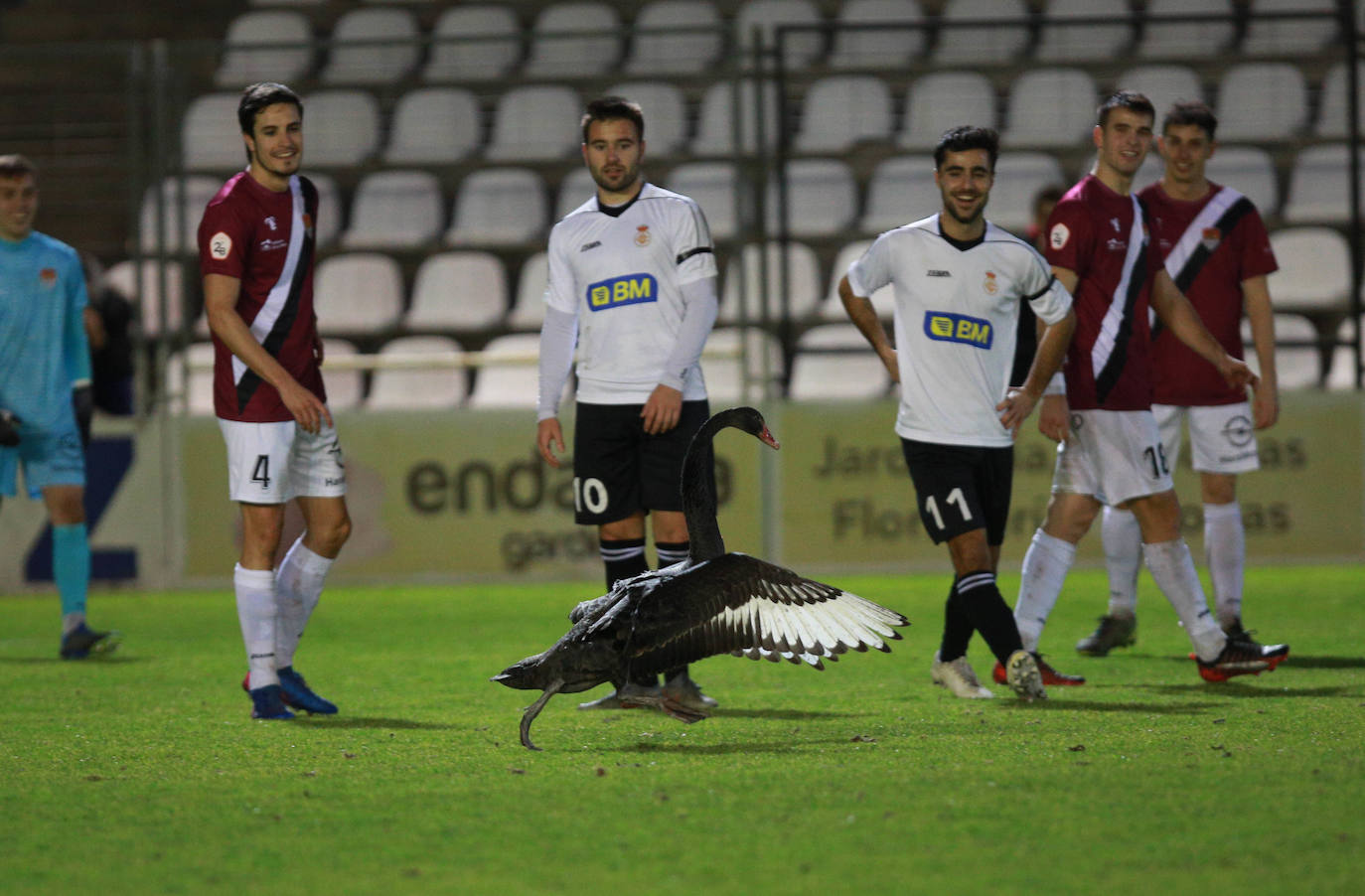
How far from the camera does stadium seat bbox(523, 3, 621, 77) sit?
9688 millimetres

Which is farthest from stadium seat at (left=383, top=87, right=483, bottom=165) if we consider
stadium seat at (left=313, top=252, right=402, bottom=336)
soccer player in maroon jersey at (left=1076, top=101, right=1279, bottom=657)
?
soccer player in maroon jersey at (left=1076, top=101, right=1279, bottom=657)

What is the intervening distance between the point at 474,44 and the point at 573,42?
726 millimetres

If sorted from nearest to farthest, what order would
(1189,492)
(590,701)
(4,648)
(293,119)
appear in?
(293,119) → (590,701) → (4,648) → (1189,492)

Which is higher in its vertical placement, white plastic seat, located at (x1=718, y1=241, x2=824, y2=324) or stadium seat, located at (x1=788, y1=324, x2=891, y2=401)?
white plastic seat, located at (x1=718, y1=241, x2=824, y2=324)

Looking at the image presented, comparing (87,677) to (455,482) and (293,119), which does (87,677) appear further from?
(455,482)

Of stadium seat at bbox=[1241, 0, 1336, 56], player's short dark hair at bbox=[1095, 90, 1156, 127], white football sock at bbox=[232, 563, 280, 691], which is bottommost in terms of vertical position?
white football sock at bbox=[232, 563, 280, 691]

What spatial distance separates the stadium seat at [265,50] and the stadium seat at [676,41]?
210cm

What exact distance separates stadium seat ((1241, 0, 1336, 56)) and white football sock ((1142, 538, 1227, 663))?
5.65 m

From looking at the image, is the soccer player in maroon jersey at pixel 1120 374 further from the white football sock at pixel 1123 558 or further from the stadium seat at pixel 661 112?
the stadium seat at pixel 661 112

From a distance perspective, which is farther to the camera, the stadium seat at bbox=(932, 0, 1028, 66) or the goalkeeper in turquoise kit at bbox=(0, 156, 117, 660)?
the stadium seat at bbox=(932, 0, 1028, 66)

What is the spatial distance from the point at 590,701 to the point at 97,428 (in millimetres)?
5344

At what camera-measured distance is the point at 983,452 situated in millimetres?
5113

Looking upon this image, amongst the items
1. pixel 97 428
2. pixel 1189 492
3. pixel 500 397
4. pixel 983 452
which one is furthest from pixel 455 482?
pixel 983 452

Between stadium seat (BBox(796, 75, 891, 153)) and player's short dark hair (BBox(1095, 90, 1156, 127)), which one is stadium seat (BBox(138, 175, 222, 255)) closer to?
stadium seat (BBox(796, 75, 891, 153))
